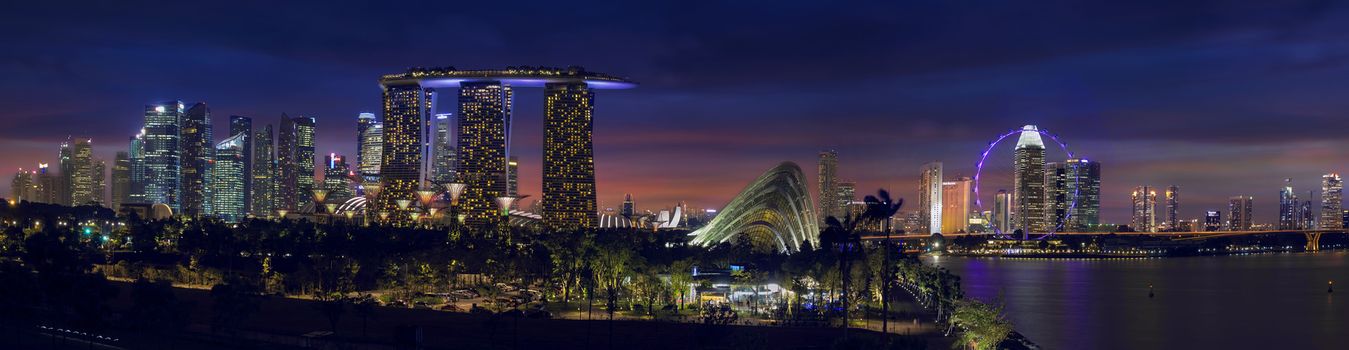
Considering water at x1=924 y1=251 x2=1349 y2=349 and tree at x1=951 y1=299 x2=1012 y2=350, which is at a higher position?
tree at x1=951 y1=299 x2=1012 y2=350

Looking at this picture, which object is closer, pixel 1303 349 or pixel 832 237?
pixel 832 237

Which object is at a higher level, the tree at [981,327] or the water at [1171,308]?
the tree at [981,327]

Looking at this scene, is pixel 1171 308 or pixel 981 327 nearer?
pixel 981 327

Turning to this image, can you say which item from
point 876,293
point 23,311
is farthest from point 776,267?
point 23,311

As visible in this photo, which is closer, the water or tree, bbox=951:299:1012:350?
tree, bbox=951:299:1012:350

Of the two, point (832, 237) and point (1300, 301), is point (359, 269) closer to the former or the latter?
point (832, 237)

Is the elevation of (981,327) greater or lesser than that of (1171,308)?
greater

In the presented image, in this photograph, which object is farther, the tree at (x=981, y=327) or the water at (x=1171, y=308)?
the water at (x=1171, y=308)

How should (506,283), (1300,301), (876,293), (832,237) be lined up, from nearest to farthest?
(832,237) < (876,293) < (506,283) < (1300,301)
